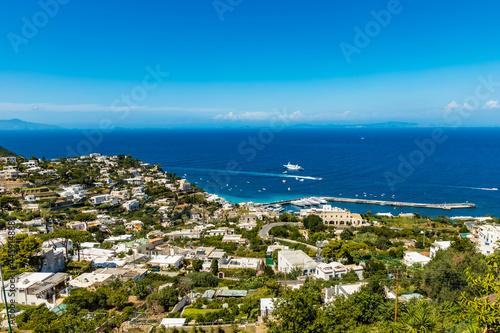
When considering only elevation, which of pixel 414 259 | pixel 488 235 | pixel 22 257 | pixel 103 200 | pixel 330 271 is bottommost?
pixel 330 271

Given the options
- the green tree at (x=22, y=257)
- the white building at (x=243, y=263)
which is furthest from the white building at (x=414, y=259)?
the green tree at (x=22, y=257)

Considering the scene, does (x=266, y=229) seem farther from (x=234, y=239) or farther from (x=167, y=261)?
(x=167, y=261)

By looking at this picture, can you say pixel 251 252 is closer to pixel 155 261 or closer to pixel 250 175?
pixel 155 261

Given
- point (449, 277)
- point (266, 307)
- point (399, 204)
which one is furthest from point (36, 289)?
point (399, 204)

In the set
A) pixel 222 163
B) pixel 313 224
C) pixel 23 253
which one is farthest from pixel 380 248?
pixel 222 163

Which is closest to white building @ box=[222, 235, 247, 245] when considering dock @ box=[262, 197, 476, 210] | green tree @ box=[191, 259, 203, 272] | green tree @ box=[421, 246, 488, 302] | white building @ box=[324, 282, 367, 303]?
green tree @ box=[191, 259, 203, 272]

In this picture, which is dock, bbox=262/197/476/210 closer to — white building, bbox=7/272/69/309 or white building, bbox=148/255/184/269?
white building, bbox=148/255/184/269
